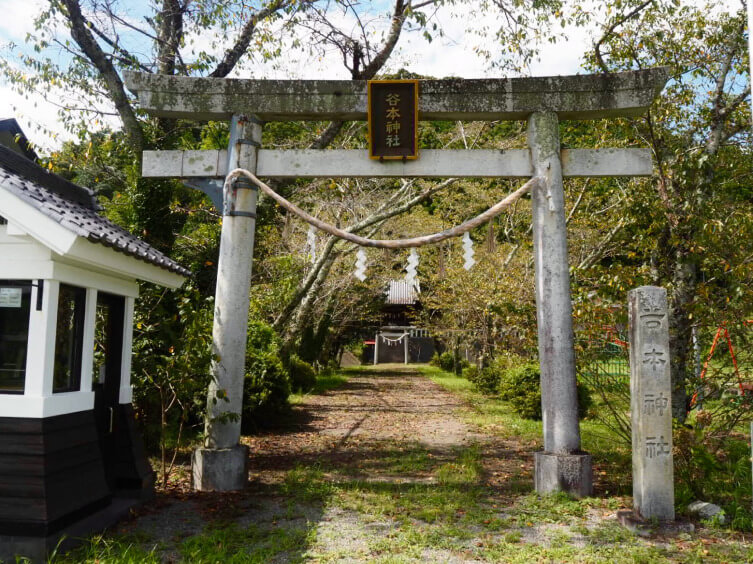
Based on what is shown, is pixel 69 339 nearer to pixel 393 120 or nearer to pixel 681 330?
pixel 393 120

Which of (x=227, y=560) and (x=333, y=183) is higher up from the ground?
(x=333, y=183)

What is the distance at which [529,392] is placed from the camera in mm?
12828

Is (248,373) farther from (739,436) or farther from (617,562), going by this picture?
(739,436)

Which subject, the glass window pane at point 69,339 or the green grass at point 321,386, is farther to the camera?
the green grass at point 321,386

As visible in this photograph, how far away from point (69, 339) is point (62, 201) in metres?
1.40

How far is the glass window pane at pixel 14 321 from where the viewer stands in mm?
4789

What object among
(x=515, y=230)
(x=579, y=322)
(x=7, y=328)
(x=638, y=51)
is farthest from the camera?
(x=515, y=230)

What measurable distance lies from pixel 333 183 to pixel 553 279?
25.0 feet

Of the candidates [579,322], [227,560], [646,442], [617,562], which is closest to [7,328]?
[227,560]

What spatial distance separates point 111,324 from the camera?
20.0 feet

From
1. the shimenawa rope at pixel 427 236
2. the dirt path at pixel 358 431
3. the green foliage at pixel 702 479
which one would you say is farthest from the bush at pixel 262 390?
the green foliage at pixel 702 479

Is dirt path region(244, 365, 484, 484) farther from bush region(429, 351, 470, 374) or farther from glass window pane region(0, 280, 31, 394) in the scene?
bush region(429, 351, 470, 374)

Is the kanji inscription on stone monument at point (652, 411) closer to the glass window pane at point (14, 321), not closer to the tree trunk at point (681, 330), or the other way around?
the tree trunk at point (681, 330)

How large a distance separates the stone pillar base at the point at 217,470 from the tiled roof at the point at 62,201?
6.86ft
